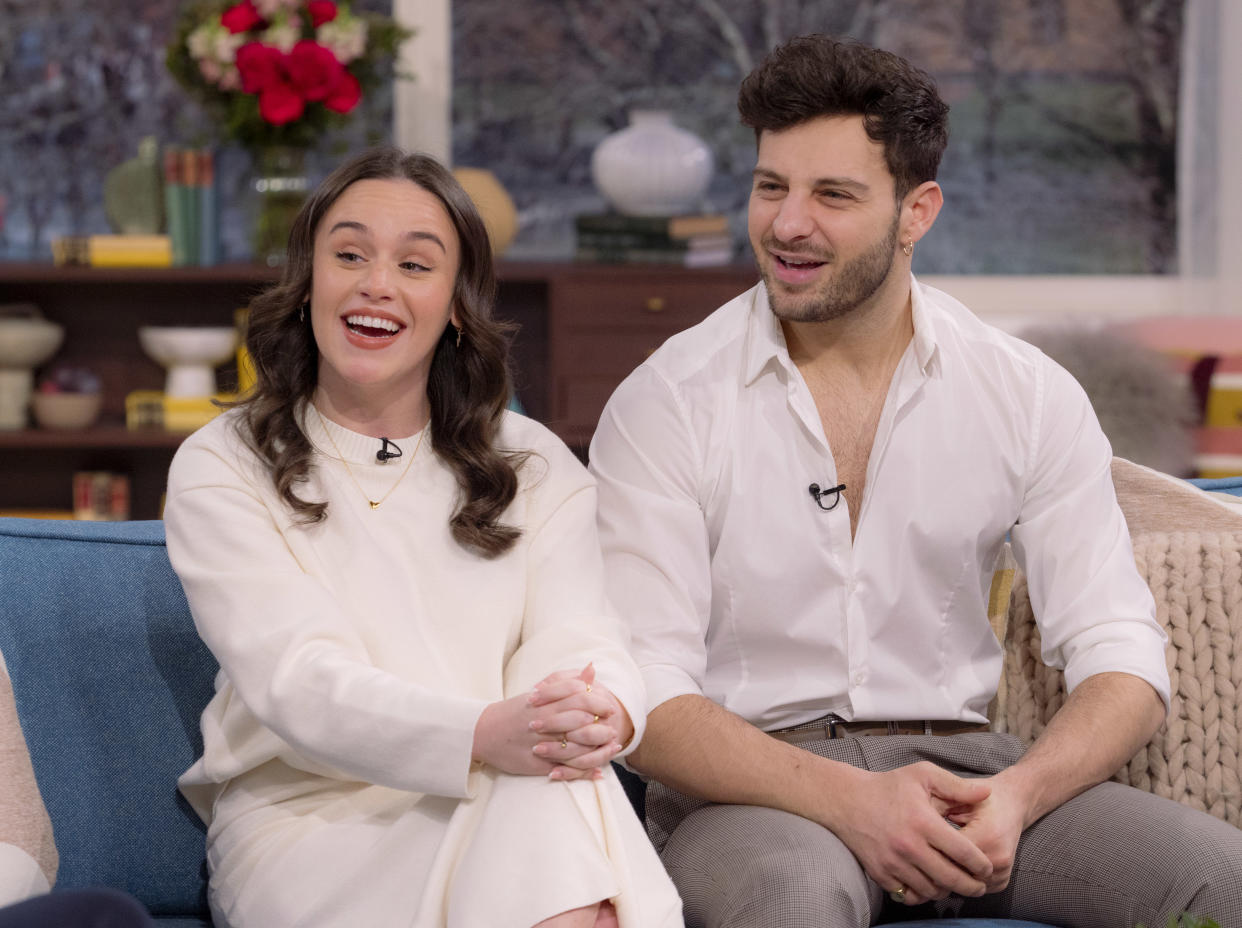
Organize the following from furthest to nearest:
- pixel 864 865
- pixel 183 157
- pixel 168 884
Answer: pixel 183 157 → pixel 168 884 → pixel 864 865

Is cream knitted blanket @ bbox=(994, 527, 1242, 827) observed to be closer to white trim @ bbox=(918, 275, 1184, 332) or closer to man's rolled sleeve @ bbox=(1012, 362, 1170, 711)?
man's rolled sleeve @ bbox=(1012, 362, 1170, 711)

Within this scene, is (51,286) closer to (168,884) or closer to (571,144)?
(571,144)

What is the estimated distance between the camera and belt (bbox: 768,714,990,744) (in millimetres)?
1941

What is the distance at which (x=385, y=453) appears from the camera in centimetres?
181

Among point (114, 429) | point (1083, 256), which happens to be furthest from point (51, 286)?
point (1083, 256)

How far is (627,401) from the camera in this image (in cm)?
197

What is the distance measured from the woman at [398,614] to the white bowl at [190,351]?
2315mm

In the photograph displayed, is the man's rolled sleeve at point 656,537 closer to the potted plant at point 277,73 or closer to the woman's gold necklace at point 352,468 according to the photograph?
the woman's gold necklace at point 352,468

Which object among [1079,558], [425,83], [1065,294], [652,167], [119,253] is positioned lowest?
[1079,558]

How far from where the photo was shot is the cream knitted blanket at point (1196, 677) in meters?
1.88

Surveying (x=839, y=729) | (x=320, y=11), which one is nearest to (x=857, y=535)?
(x=839, y=729)

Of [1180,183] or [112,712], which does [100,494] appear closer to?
[112,712]

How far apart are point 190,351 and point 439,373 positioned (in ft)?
7.67

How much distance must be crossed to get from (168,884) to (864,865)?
86 centimetres
